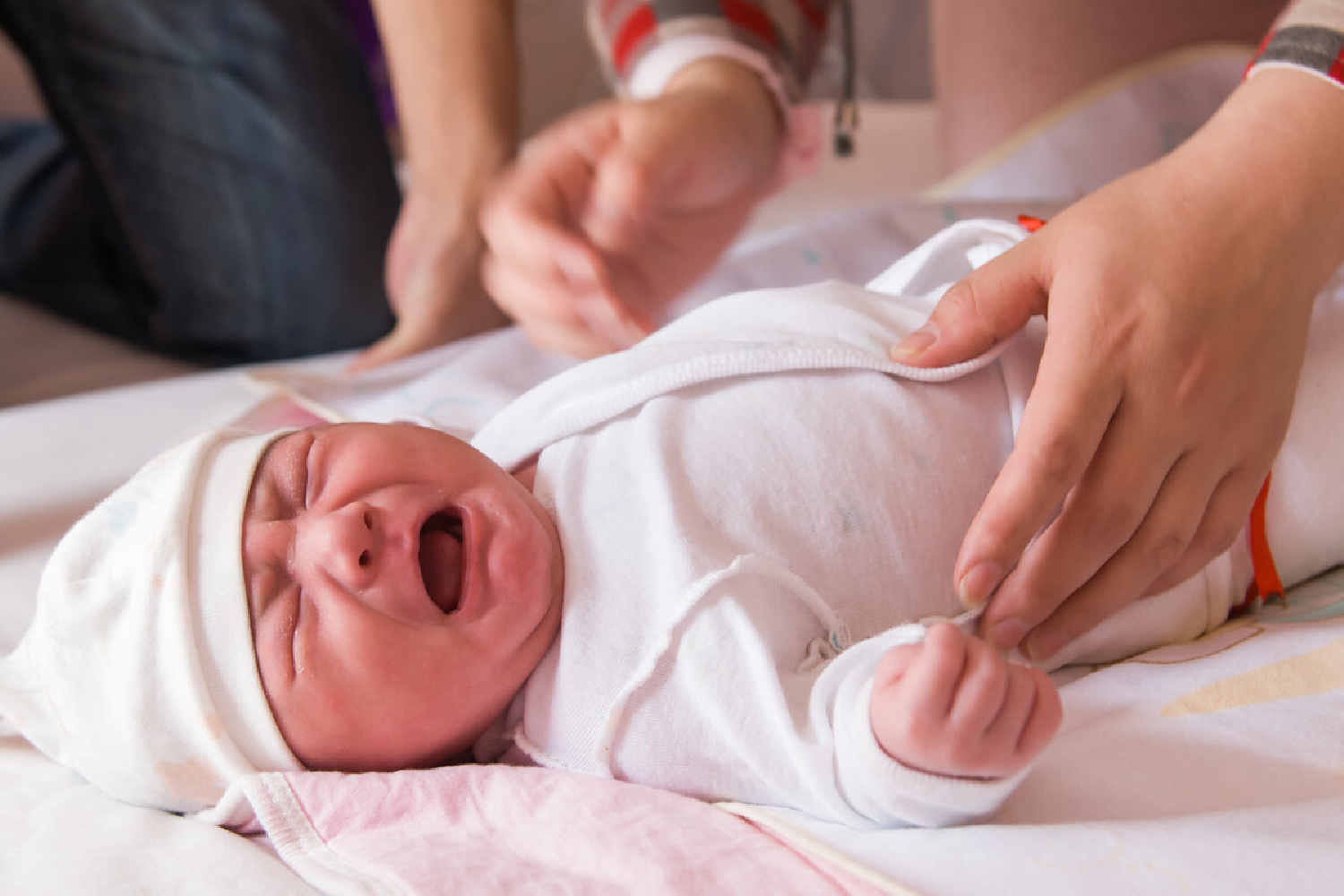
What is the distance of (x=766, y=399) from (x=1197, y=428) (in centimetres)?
30

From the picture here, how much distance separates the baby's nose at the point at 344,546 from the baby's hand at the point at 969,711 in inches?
13.9

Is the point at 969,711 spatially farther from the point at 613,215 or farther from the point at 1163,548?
the point at 613,215

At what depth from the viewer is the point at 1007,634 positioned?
0.70 meters

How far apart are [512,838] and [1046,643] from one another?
1.27 ft

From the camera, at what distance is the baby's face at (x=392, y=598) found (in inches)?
26.9

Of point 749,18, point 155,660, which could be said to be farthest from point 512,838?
point 749,18

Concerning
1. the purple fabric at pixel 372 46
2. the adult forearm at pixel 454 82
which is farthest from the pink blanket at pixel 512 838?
the purple fabric at pixel 372 46

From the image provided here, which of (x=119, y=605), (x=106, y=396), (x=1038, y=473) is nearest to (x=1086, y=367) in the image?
(x=1038, y=473)

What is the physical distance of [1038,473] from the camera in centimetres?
64

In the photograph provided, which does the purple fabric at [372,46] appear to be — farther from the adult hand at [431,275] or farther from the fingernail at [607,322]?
the fingernail at [607,322]

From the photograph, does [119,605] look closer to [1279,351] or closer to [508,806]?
[508,806]

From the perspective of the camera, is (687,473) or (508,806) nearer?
(508,806)

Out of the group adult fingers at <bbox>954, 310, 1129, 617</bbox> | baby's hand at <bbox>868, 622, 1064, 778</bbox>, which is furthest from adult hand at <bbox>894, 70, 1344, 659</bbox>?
baby's hand at <bbox>868, 622, 1064, 778</bbox>

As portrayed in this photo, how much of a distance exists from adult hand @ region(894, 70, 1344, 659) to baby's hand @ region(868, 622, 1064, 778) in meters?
0.10
